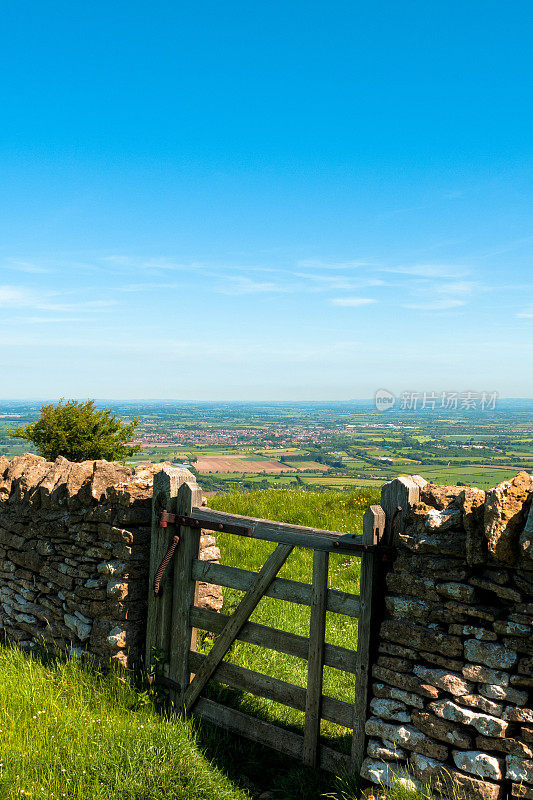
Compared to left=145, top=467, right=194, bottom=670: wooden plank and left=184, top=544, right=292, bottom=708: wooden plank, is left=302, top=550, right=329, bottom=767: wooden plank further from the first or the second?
left=145, top=467, right=194, bottom=670: wooden plank

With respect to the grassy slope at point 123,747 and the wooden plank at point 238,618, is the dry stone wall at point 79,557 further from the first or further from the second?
the wooden plank at point 238,618

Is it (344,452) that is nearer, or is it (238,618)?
(238,618)

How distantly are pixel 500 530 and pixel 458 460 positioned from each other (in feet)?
114

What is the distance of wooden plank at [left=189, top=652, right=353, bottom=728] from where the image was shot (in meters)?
4.80

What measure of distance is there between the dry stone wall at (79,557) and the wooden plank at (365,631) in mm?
2771

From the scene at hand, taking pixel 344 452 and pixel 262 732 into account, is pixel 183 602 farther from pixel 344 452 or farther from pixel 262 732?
pixel 344 452

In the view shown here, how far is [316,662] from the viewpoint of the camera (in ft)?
16.2

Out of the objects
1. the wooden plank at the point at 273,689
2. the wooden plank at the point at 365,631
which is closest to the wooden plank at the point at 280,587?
the wooden plank at the point at 365,631

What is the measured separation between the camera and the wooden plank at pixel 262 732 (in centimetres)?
487

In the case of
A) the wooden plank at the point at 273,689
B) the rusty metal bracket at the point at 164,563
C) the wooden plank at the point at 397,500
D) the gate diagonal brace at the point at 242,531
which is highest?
the wooden plank at the point at 397,500

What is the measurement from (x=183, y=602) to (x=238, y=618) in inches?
29.9

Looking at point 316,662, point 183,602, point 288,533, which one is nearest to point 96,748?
point 183,602

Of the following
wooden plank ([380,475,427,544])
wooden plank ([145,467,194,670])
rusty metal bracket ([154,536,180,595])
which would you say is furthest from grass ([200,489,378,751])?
wooden plank ([380,475,427,544])

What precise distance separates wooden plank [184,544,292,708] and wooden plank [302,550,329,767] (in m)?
0.36
